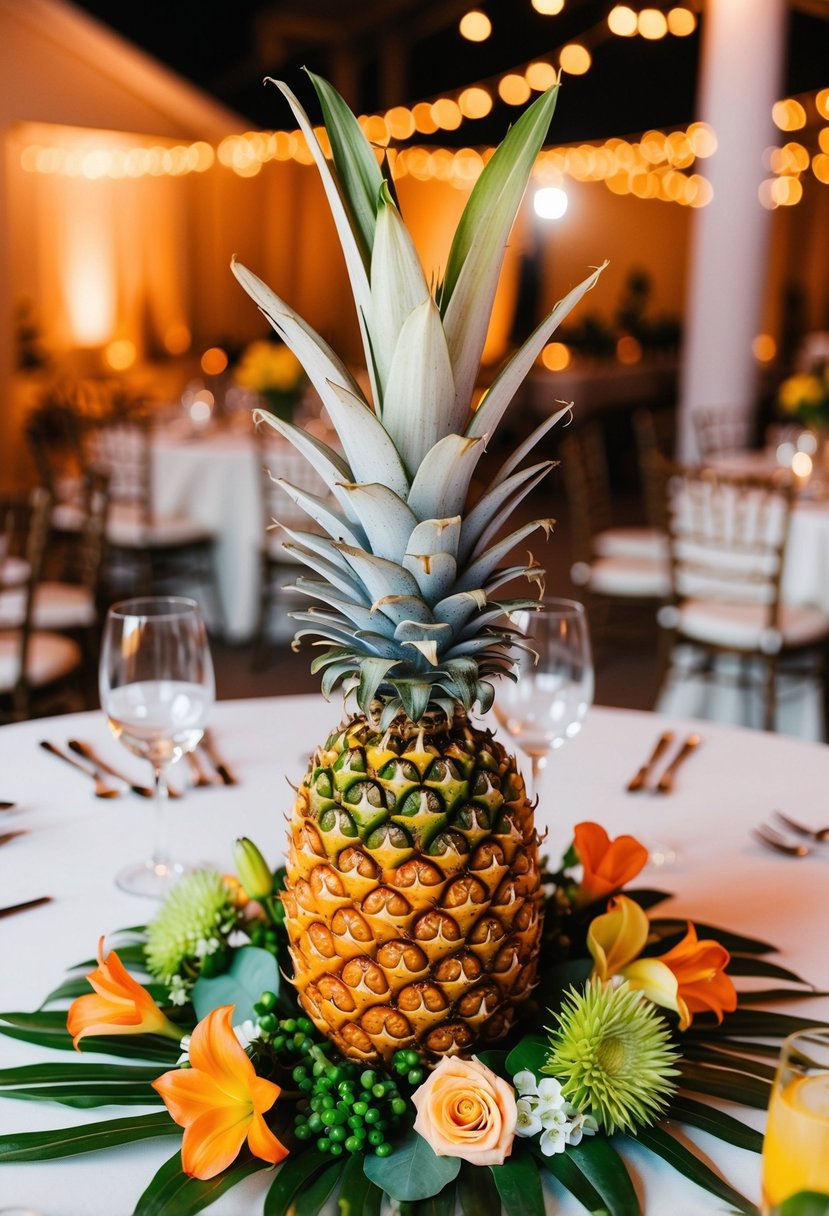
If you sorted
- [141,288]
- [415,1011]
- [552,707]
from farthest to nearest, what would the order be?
[141,288] < [552,707] < [415,1011]

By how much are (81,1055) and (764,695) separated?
11.8 ft

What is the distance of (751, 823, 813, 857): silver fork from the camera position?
1418 millimetres

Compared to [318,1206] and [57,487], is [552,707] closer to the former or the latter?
[318,1206]

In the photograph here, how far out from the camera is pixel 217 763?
65.3 inches

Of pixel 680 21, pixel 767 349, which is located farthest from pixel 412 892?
pixel 767 349

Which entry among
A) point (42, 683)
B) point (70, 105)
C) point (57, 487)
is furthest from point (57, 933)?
point (70, 105)

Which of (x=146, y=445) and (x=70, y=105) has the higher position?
(x=70, y=105)

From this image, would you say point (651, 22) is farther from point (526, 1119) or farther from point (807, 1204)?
point (807, 1204)

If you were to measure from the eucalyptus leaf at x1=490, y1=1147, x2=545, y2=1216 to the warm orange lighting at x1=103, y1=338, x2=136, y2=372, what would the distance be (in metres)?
12.4

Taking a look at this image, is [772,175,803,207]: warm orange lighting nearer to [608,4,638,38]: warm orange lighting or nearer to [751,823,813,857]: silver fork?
[608,4,638,38]: warm orange lighting

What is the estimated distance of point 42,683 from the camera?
11.7 feet

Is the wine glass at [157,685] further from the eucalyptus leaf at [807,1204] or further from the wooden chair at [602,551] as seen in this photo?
the wooden chair at [602,551]

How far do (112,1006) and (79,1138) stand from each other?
11cm

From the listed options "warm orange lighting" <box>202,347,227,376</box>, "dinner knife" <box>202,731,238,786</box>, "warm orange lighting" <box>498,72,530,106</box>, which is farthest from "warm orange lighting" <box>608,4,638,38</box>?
"dinner knife" <box>202,731,238,786</box>
